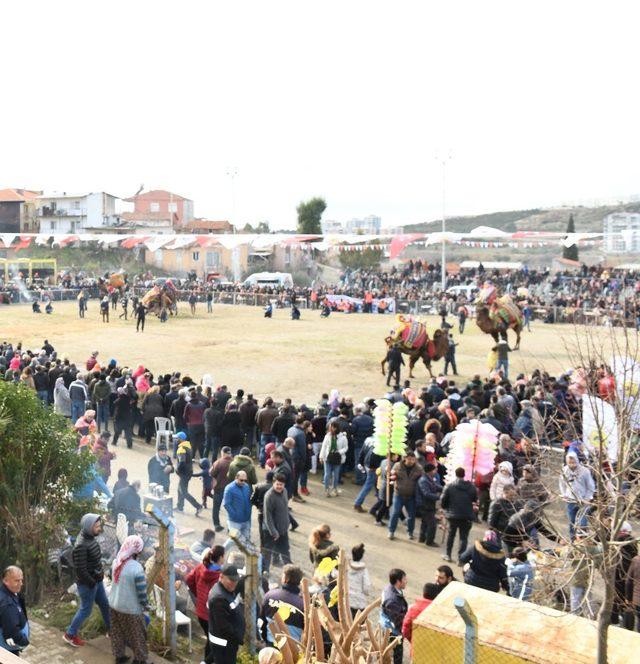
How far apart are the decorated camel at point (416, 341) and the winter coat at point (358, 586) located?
1464 cm

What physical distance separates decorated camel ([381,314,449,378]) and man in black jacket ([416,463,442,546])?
11.1 metres

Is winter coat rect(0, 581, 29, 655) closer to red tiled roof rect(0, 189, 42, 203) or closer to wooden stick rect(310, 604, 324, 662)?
wooden stick rect(310, 604, 324, 662)

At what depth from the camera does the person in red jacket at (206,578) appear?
7.55m

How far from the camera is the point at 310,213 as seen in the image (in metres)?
79.9

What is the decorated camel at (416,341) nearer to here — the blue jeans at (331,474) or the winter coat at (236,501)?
the blue jeans at (331,474)

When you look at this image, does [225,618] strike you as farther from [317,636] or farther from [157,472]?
[157,472]

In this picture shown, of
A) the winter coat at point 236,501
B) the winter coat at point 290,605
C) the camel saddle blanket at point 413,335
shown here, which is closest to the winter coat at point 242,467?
the winter coat at point 236,501

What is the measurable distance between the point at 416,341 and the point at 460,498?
1237 cm

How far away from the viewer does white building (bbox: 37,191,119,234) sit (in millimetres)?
80938

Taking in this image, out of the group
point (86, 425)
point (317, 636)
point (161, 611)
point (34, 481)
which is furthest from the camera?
point (86, 425)

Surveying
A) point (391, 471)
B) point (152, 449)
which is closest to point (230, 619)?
point (391, 471)

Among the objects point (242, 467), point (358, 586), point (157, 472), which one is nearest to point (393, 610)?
point (358, 586)

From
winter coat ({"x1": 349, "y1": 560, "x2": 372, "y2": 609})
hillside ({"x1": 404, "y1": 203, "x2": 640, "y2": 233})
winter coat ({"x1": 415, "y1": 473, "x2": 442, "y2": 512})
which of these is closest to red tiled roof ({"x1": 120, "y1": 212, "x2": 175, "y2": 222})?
hillside ({"x1": 404, "y1": 203, "x2": 640, "y2": 233})

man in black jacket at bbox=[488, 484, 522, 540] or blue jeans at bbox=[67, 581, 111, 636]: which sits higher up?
man in black jacket at bbox=[488, 484, 522, 540]
